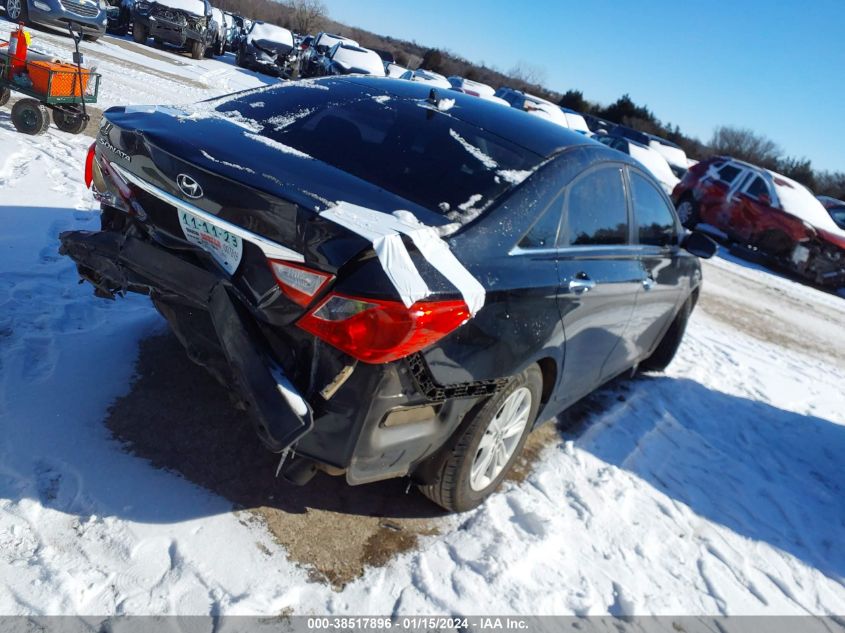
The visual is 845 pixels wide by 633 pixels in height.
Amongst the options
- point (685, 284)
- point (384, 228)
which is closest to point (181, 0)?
point (685, 284)

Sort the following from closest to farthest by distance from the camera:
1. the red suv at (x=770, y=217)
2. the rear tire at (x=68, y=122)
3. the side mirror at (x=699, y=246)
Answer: the side mirror at (x=699, y=246)
the rear tire at (x=68, y=122)
the red suv at (x=770, y=217)

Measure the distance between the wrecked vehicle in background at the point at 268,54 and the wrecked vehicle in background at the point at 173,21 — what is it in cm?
206

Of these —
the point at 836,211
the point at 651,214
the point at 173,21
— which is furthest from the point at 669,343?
the point at 173,21

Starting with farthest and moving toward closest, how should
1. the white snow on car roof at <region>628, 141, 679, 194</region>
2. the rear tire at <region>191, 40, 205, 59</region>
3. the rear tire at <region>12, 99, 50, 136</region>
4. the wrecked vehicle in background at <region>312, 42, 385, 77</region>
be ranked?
1. the wrecked vehicle in background at <region>312, 42, 385, 77</region>
2. the rear tire at <region>191, 40, 205, 59</region>
3. the white snow on car roof at <region>628, 141, 679, 194</region>
4. the rear tire at <region>12, 99, 50, 136</region>

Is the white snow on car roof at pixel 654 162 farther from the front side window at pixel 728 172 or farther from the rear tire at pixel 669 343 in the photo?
the rear tire at pixel 669 343

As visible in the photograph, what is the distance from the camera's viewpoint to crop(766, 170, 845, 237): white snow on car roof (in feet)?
43.1

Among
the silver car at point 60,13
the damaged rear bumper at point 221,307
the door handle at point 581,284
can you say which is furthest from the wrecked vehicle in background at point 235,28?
the door handle at point 581,284

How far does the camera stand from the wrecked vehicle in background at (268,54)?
22078 mm

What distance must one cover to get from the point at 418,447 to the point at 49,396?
1798 mm

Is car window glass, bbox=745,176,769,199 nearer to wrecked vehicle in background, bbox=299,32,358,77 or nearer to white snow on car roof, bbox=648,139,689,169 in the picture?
white snow on car roof, bbox=648,139,689,169

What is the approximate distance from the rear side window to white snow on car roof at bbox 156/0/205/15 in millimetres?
19601

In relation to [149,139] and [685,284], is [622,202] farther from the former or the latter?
[149,139]

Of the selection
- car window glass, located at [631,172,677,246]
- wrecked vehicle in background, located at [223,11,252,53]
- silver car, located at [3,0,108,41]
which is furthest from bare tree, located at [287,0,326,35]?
car window glass, located at [631,172,677,246]

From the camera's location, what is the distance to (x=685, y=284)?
16.2ft
